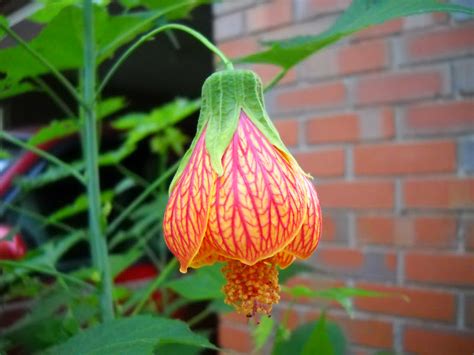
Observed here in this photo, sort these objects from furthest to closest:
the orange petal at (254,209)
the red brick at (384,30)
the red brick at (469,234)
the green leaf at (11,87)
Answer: the red brick at (384,30)
the red brick at (469,234)
the green leaf at (11,87)
the orange petal at (254,209)

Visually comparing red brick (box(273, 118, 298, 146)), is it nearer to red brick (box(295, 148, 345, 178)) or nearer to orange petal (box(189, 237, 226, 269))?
red brick (box(295, 148, 345, 178))

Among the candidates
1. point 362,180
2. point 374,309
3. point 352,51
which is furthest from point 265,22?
point 374,309

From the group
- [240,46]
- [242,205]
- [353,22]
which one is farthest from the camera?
[240,46]

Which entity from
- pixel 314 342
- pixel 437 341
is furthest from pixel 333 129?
pixel 314 342

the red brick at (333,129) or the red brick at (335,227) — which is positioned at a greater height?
the red brick at (333,129)

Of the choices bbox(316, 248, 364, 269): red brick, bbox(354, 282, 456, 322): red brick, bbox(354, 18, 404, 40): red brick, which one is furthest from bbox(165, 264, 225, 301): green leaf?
bbox(354, 18, 404, 40): red brick

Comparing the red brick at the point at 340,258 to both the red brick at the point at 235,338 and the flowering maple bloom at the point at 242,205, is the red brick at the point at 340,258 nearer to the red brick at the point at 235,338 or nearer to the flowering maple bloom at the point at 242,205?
the red brick at the point at 235,338

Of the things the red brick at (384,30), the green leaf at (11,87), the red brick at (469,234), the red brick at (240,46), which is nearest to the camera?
the green leaf at (11,87)

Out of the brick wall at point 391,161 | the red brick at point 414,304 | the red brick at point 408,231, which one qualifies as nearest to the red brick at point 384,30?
the brick wall at point 391,161

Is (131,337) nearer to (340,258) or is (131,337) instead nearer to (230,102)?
(230,102)
